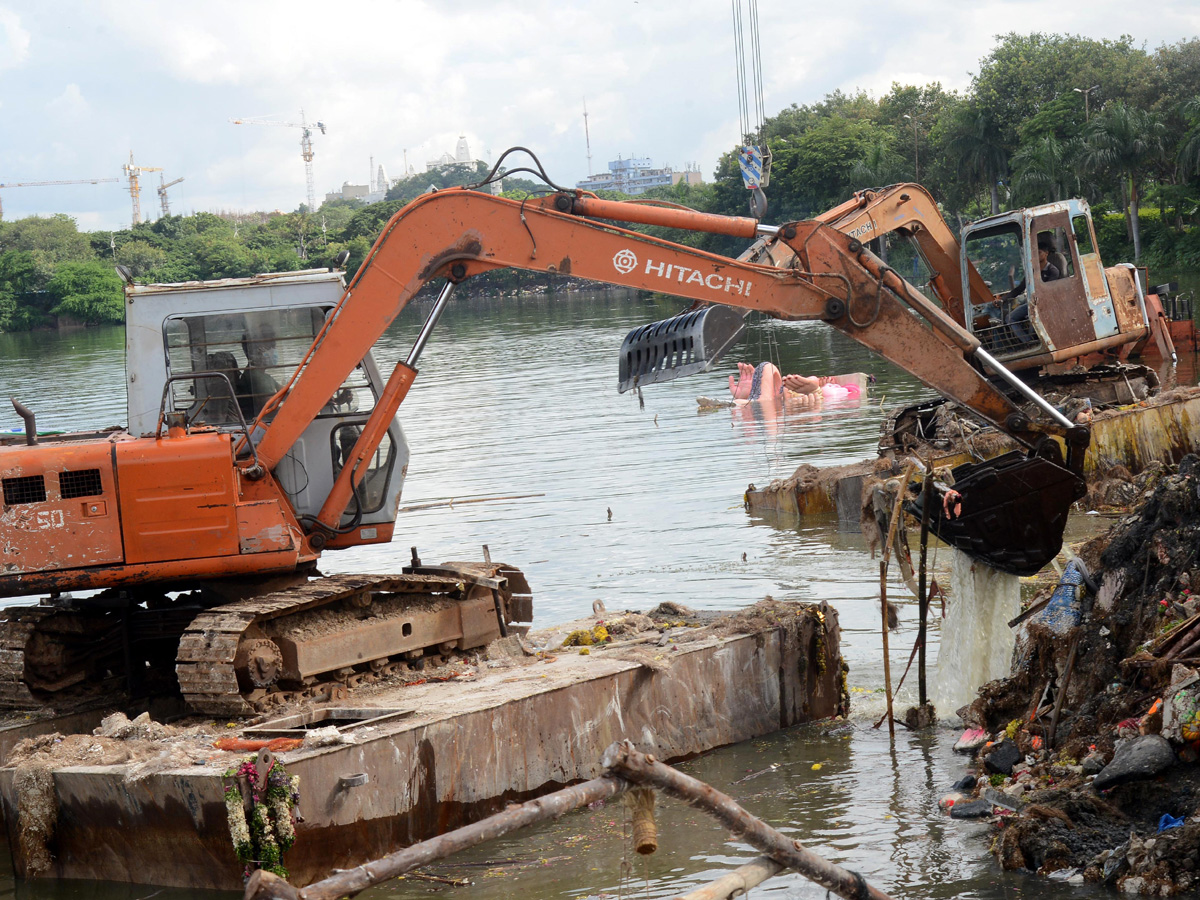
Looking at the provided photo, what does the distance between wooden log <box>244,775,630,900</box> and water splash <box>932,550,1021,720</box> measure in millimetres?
6122

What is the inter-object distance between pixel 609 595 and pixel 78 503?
749 centimetres

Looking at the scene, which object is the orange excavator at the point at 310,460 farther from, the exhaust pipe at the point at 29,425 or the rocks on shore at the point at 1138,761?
the rocks on shore at the point at 1138,761

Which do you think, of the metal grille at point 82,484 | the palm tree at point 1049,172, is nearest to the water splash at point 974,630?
the metal grille at point 82,484

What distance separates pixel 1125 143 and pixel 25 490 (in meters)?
57.6

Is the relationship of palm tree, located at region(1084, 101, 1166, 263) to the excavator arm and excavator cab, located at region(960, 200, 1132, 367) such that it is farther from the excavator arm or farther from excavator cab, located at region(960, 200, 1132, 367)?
the excavator arm

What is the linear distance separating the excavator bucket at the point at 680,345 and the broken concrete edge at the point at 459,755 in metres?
2.06

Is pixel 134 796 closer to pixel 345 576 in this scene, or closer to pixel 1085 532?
pixel 345 576

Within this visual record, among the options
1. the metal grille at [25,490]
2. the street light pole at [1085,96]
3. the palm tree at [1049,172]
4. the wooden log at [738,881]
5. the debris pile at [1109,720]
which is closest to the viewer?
the wooden log at [738,881]

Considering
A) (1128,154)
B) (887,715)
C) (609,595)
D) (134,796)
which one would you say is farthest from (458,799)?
(1128,154)

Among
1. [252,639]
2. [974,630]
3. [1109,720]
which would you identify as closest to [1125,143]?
[974,630]

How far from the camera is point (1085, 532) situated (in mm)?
15359

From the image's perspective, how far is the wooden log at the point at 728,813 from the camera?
4273mm

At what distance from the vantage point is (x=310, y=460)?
9828mm

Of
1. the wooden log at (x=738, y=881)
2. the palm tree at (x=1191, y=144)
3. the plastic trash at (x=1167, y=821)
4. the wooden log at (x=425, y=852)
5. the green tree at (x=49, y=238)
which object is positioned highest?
the green tree at (x=49, y=238)
